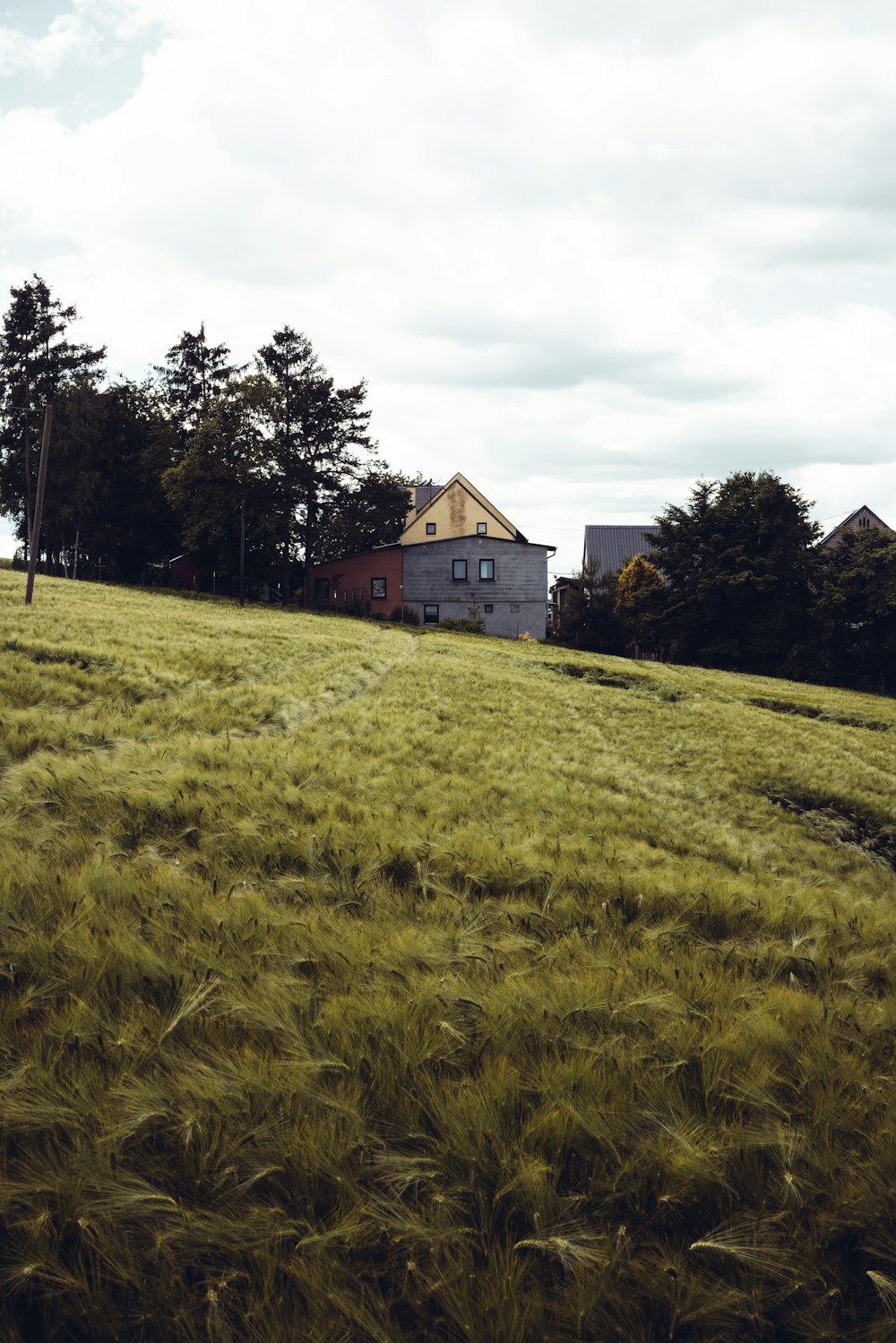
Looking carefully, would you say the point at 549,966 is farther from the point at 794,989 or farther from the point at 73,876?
the point at 73,876

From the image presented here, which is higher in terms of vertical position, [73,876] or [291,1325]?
[73,876]

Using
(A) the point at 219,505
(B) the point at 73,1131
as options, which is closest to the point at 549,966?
(B) the point at 73,1131

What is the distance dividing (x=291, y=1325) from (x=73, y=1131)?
80 centimetres

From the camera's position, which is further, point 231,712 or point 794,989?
point 231,712

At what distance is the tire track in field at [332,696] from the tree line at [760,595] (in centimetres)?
3243

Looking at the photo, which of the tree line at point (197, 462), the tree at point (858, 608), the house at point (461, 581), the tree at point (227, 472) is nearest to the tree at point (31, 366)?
the tree line at point (197, 462)

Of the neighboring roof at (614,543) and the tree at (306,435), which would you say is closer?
the tree at (306,435)

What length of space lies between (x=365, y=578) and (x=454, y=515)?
34.8ft

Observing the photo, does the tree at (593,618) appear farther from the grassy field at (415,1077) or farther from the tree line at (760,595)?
the grassy field at (415,1077)

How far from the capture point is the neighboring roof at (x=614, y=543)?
71.7 meters

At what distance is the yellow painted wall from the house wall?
17.6 feet

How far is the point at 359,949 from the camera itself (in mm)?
2920

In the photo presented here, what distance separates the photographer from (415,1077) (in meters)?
2.13

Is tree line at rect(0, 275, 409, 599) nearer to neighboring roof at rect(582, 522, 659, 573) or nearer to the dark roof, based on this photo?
the dark roof
